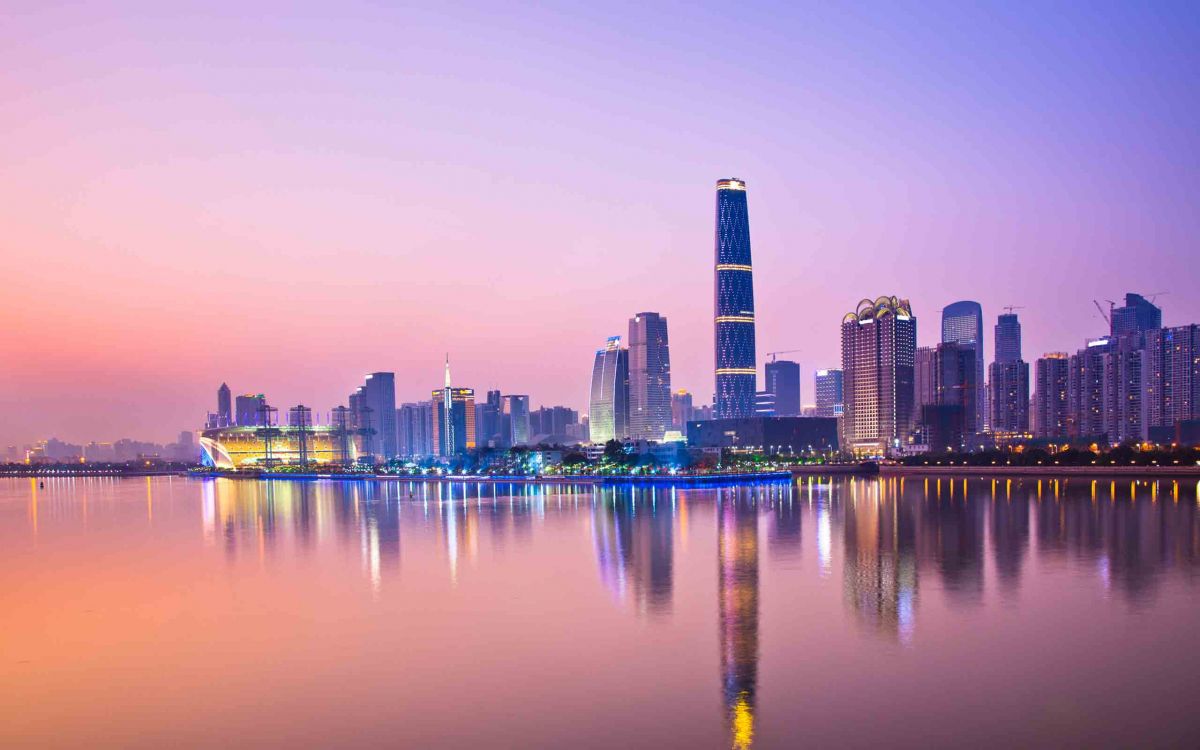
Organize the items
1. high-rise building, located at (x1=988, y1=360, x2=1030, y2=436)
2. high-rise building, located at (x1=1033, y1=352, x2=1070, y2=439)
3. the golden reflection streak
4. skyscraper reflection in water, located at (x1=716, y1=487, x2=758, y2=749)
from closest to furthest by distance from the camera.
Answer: the golden reflection streak → skyscraper reflection in water, located at (x1=716, y1=487, x2=758, y2=749) → high-rise building, located at (x1=1033, y1=352, x2=1070, y2=439) → high-rise building, located at (x1=988, y1=360, x2=1030, y2=436)

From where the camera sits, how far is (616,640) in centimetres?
1644

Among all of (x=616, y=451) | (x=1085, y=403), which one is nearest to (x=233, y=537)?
(x=616, y=451)

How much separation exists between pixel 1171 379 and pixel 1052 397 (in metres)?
19.3

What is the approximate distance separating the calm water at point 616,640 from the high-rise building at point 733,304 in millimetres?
132244

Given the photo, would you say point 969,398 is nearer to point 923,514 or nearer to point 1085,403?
point 1085,403

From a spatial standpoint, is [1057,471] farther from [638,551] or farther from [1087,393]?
[638,551]

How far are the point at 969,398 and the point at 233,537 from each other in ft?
518

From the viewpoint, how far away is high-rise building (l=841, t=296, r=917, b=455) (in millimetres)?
161250

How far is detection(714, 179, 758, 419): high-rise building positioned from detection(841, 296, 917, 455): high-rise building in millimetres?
18542

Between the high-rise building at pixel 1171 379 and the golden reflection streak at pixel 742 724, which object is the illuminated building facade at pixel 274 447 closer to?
the high-rise building at pixel 1171 379

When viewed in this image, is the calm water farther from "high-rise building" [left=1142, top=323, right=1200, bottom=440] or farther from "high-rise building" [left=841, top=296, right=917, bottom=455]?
"high-rise building" [left=841, top=296, right=917, bottom=455]

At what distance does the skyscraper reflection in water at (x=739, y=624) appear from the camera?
39.5ft

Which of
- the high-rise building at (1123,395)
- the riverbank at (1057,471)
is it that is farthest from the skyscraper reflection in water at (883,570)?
the high-rise building at (1123,395)

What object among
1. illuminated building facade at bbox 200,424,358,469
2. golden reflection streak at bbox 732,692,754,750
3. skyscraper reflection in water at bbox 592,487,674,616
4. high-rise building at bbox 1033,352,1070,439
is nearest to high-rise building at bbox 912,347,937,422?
high-rise building at bbox 1033,352,1070,439
